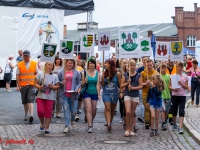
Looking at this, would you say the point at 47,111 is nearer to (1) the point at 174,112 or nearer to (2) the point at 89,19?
(1) the point at 174,112

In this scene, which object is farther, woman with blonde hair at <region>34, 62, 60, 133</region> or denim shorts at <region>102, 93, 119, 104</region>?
denim shorts at <region>102, 93, 119, 104</region>

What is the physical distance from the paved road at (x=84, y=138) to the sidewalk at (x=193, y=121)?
128 millimetres

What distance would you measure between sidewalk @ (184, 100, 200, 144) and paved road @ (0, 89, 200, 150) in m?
0.13

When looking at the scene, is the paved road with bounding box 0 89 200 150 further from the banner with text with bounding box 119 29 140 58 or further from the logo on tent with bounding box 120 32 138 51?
the logo on tent with bounding box 120 32 138 51

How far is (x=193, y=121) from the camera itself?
46.1 feet

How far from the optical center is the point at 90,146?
1009 cm

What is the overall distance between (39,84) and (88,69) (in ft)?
4.24

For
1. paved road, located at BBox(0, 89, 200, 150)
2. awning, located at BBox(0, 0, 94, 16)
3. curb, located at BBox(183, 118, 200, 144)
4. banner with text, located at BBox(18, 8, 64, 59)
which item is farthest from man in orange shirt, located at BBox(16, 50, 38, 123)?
awning, located at BBox(0, 0, 94, 16)

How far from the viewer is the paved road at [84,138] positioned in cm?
1009

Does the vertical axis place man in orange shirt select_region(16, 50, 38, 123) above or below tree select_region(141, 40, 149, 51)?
below

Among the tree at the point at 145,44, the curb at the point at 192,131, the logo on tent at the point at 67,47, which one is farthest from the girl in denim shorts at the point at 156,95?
the tree at the point at 145,44

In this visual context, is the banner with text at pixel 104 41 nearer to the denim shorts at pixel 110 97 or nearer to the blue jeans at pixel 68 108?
the denim shorts at pixel 110 97

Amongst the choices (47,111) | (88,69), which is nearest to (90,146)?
(47,111)

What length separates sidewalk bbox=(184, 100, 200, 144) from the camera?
11555 millimetres
